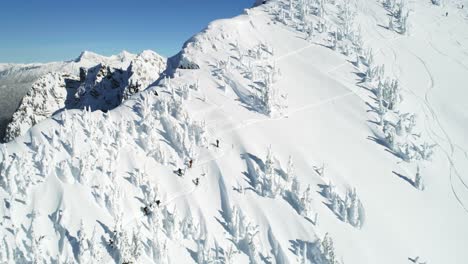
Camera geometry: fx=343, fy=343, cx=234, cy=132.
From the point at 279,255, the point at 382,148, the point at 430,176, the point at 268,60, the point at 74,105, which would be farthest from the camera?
the point at 74,105

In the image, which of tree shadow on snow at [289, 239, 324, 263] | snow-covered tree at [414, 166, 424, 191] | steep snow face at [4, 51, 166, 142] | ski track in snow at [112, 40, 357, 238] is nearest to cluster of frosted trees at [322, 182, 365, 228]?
tree shadow on snow at [289, 239, 324, 263]

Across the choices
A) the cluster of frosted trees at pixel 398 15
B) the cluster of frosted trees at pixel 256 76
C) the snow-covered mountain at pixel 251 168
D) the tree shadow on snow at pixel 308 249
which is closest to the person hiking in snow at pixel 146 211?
the snow-covered mountain at pixel 251 168

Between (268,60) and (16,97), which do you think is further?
(16,97)

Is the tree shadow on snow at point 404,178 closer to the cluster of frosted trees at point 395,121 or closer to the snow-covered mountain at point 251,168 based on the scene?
the snow-covered mountain at point 251,168

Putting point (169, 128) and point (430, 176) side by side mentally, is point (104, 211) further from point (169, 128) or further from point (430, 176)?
point (430, 176)

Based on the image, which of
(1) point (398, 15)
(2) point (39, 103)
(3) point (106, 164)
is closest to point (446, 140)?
(3) point (106, 164)

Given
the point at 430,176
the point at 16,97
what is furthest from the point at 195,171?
the point at 16,97
